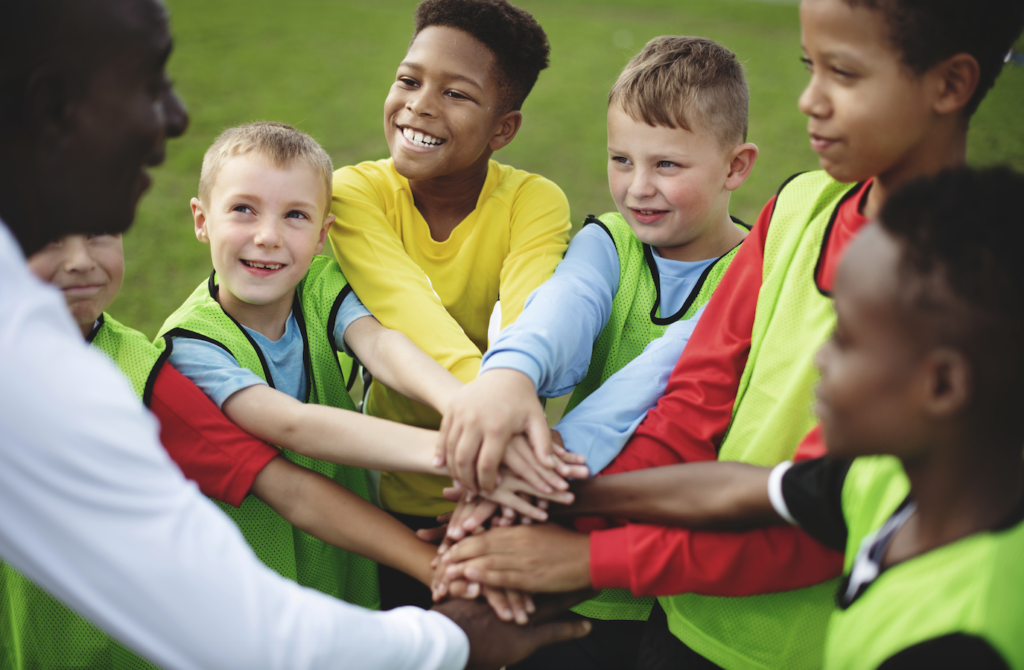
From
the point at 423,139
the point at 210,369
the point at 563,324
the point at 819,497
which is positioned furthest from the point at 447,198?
the point at 819,497

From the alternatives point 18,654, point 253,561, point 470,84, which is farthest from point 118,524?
point 470,84

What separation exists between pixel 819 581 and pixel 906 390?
0.60 m

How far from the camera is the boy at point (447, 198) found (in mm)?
2352

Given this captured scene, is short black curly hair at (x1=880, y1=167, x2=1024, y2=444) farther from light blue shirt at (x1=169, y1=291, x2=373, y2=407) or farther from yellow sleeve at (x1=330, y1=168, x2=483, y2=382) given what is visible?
light blue shirt at (x1=169, y1=291, x2=373, y2=407)

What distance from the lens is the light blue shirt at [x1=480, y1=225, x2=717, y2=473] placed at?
1.85 meters

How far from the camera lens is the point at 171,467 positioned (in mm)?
1164

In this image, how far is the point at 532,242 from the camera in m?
2.33

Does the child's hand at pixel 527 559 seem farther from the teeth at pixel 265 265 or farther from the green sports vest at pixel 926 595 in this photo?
the teeth at pixel 265 265

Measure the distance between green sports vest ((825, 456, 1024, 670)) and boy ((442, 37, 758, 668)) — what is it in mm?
633

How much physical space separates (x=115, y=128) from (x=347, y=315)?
101cm

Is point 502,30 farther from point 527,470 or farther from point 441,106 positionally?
point 527,470

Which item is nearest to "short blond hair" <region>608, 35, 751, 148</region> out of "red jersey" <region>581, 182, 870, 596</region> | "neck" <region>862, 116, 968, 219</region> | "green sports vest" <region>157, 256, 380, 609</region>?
"red jersey" <region>581, 182, 870, 596</region>

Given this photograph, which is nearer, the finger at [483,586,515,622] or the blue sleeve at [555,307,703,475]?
the finger at [483,586,515,622]

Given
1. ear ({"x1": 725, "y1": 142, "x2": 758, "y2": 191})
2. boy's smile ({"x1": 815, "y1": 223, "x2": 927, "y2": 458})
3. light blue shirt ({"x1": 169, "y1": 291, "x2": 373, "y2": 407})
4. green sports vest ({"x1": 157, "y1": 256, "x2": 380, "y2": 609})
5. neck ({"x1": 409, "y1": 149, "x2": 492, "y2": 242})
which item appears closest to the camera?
boy's smile ({"x1": 815, "y1": 223, "x2": 927, "y2": 458})
